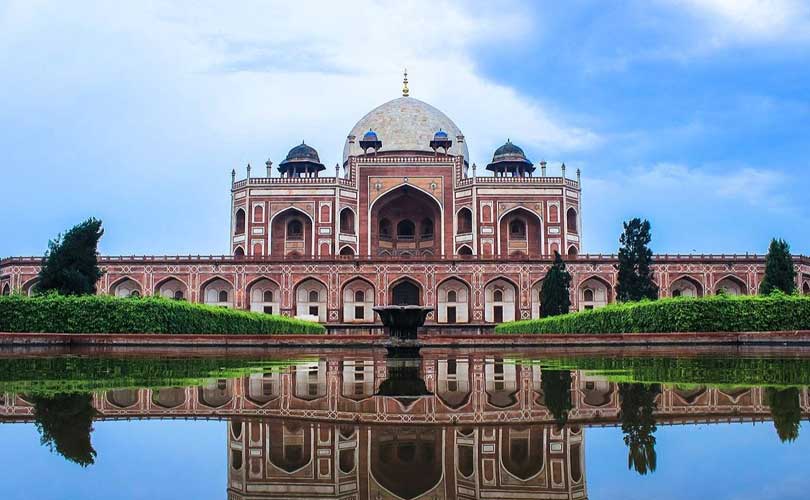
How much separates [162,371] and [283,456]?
3.88 meters

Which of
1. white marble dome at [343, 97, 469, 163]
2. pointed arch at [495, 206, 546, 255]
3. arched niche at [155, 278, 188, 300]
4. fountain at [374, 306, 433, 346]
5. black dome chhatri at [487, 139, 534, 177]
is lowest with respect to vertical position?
fountain at [374, 306, 433, 346]

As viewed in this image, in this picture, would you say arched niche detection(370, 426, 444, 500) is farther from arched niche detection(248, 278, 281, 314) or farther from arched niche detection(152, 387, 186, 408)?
arched niche detection(248, 278, 281, 314)

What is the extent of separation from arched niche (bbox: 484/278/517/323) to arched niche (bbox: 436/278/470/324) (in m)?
0.82

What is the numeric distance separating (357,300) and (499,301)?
19.2 ft

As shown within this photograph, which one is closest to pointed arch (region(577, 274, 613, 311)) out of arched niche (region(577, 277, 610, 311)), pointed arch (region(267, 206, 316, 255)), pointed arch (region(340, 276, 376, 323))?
arched niche (region(577, 277, 610, 311))

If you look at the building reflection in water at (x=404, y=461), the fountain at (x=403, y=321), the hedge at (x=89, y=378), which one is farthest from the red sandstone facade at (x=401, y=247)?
the building reflection in water at (x=404, y=461)

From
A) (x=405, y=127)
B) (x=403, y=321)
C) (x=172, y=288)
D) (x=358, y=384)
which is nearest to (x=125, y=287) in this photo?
(x=172, y=288)

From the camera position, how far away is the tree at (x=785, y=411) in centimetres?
249

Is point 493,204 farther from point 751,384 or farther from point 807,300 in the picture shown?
point 751,384

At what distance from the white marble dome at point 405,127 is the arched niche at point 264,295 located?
477 inches

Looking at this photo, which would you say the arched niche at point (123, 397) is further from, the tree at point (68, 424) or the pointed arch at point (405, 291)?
the pointed arch at point (405, 291)

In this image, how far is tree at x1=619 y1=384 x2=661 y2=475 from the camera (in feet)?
6.78

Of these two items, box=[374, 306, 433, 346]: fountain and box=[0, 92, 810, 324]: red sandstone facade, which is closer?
box=[374, 306, 433, 346]: fountain

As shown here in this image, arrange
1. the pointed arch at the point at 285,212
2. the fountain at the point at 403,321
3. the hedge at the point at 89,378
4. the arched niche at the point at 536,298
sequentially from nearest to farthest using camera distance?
the hedge at the point at 89,378, the fountain at the point at 403,321, the arched niche at the point at 536,298, the pointed arch at the point at 285,212
